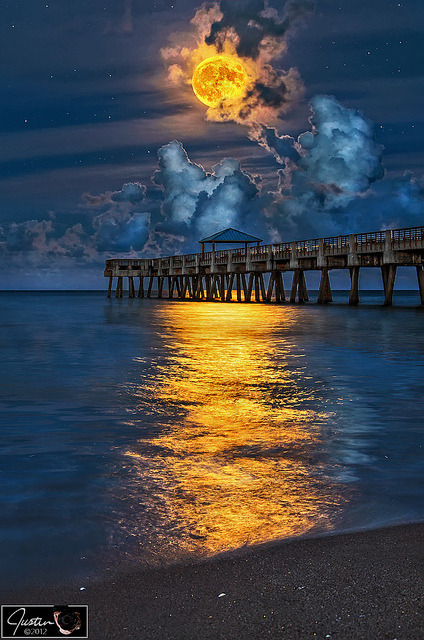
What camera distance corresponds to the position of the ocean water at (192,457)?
5.09 m

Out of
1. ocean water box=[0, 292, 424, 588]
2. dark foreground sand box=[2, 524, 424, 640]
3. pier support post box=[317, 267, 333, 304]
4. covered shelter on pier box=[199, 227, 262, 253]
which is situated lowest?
ocean water box=[0, 292, 424, 588]

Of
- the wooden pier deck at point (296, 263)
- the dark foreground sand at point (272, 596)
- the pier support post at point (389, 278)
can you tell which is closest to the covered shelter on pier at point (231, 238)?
the wooden pier deck at point (296, 263)

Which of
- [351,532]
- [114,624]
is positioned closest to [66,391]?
[351,532]

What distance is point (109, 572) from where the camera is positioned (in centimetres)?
439

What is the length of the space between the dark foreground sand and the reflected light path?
46 centimetres

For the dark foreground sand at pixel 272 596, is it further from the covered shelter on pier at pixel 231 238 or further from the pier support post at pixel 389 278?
the covered shelter on pier at pixel 231 238

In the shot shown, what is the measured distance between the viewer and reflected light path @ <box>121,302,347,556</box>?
5.25 m

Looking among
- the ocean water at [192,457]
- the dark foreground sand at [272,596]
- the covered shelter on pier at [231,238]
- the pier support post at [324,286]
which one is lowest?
the ocean water at [192,457]

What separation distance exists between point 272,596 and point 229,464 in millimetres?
3410

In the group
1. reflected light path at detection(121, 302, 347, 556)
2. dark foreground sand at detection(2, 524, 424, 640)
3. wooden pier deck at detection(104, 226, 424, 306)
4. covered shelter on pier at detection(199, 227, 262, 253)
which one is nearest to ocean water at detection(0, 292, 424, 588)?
reflected light path at detection(121, 302, 347, 556)

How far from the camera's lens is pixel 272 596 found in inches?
152

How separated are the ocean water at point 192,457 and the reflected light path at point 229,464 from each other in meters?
0.02

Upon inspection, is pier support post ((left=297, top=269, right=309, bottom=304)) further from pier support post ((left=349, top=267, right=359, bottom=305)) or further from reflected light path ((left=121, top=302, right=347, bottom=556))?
reflected light path ((left=121, top=302, right=347, bottom=556))

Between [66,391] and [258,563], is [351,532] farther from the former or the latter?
[66,391]
